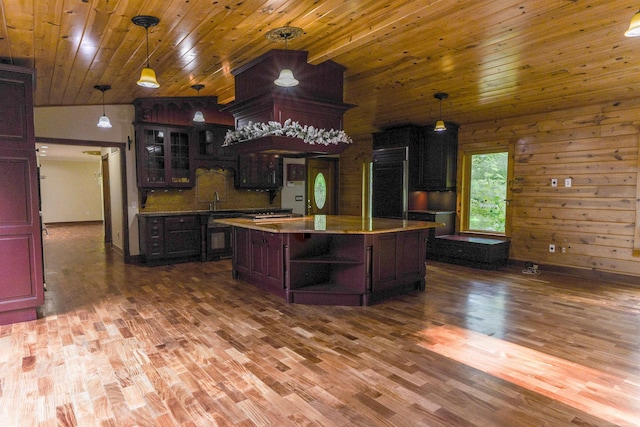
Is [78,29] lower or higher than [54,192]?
higher

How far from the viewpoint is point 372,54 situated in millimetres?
3850

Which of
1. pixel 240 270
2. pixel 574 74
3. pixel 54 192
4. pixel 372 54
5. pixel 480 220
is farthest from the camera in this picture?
pixel 54 192

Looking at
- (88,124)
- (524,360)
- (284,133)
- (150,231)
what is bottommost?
(524,360)

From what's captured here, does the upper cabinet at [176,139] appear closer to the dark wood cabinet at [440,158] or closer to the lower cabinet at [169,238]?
the lower cabinet at [169,238]

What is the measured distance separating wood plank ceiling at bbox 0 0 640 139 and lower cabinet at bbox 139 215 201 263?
2076 mm

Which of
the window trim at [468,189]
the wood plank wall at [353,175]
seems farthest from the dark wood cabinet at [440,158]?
the wood plank wall at [353,175]

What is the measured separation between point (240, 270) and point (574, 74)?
4.62 metres

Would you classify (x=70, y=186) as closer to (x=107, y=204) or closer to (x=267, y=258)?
(x=107, y=204)

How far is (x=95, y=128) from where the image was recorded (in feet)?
19.9

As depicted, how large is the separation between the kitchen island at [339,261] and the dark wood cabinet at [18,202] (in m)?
2.09

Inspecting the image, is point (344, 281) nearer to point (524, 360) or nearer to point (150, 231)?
point (524, 360)

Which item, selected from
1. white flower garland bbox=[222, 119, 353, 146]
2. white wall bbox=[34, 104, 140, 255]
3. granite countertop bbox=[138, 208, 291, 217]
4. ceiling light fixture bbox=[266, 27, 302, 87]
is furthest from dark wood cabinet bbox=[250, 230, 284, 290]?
white wall bbox=[34, 104, 140, 255]

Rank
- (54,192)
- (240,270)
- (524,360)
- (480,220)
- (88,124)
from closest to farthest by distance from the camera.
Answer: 1. (524,360)
2. (240,270)
3. (88,124)
4. (480,220)
5. (54,192)

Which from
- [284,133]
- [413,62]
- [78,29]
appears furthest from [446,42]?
[78,29]
